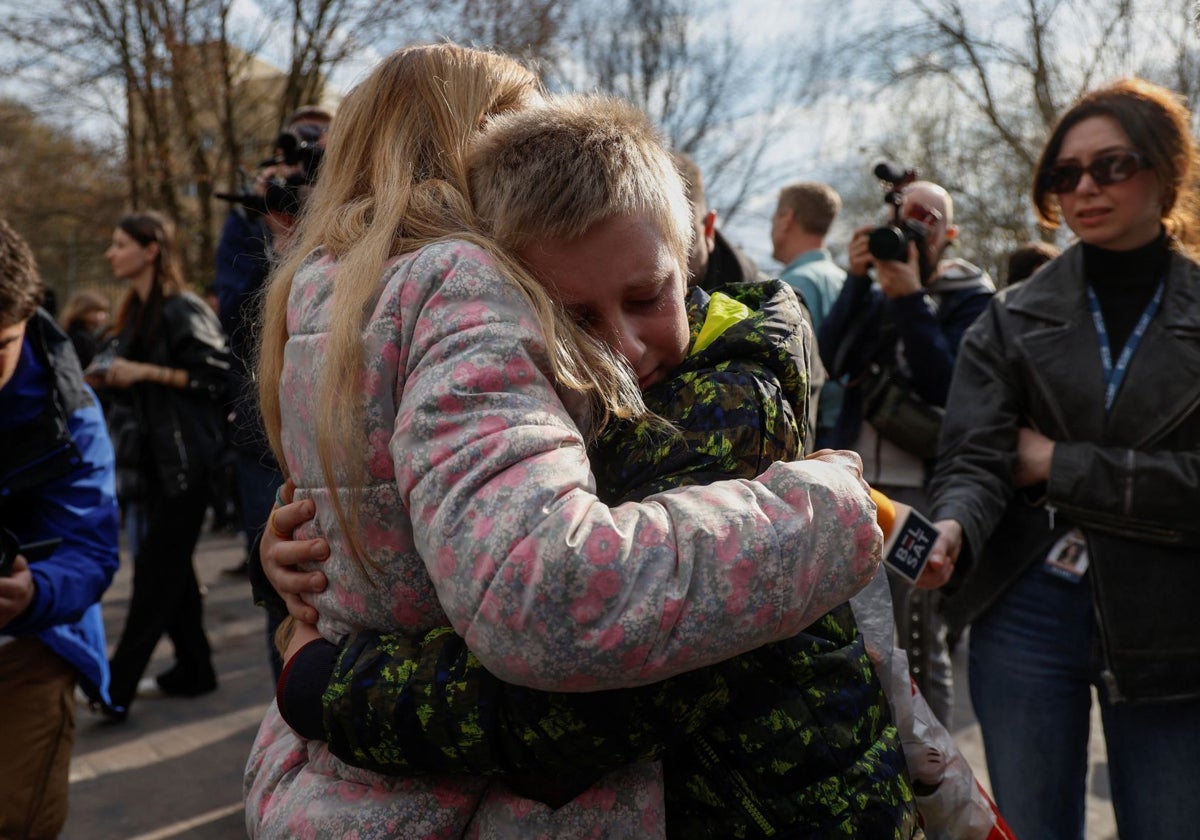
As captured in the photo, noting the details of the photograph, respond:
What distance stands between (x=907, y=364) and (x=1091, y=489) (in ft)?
4.90

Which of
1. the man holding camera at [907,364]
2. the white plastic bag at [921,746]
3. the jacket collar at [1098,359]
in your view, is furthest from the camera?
the man holding camera at [907,364]

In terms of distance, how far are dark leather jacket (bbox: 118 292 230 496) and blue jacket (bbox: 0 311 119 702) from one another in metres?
2.52

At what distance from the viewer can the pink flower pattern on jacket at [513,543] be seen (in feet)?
3.28

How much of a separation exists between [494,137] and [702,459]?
48 centimetres

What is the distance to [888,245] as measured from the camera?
11.3 feet

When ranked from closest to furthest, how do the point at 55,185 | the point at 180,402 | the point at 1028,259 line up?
the point at 1028,259 → the point at 180,402 → the point at 55,185

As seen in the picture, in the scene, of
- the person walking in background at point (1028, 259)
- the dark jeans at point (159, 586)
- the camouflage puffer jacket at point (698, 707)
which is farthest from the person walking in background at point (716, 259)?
the dark jeans at point (159, 586)

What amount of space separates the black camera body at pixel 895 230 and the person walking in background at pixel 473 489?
7.38ft

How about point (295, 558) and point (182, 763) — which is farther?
point (182, 763)

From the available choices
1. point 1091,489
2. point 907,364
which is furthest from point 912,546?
point 907,364

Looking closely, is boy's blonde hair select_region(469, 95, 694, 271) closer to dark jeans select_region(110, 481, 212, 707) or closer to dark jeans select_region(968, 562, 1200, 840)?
dark jeans select_region(968, 562, 1200, 840)

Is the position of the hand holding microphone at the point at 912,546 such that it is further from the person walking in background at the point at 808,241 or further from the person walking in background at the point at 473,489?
the person walking in background at the point at 808,241

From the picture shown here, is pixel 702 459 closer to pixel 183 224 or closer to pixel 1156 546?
pixel 1156 546

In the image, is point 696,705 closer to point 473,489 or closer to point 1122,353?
point 473,489
